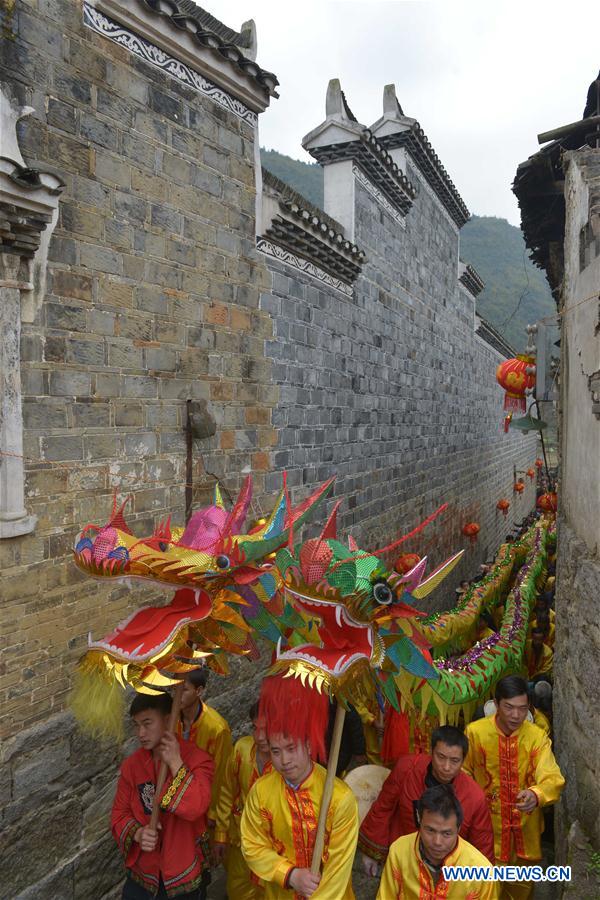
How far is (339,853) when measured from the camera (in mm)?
2736

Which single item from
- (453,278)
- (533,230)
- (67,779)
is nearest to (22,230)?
(67,779)

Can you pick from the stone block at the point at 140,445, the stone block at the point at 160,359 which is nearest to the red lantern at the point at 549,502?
the stone block at the point at 160,359

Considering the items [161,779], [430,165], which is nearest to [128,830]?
[161,779]

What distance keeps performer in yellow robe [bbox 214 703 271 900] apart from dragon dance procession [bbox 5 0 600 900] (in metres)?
0.02

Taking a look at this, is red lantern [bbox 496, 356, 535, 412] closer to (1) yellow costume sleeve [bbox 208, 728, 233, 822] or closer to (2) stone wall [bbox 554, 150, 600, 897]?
(2) stone wall [bbox 554, 150, 600, 897]

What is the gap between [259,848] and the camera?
283 cm

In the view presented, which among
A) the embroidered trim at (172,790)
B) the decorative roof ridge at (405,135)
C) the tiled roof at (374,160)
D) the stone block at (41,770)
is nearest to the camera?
the embroidered trim at (172,790)

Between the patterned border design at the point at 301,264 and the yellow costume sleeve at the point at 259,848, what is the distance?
4235 mm

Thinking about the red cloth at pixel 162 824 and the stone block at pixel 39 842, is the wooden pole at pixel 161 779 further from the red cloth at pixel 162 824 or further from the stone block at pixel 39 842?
the stone block at pixel 39 842

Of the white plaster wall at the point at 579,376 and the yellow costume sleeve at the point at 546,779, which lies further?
the white plaster wall at the point at 579,376

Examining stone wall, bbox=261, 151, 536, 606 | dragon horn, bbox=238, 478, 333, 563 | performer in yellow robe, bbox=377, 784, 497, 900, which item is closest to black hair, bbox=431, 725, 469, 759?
performer in yellow robe, bbox=377, 784, 497, 900

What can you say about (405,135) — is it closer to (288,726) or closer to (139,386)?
(139,386)

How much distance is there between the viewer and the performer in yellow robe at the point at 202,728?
143 inches

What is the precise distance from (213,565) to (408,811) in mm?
1850
